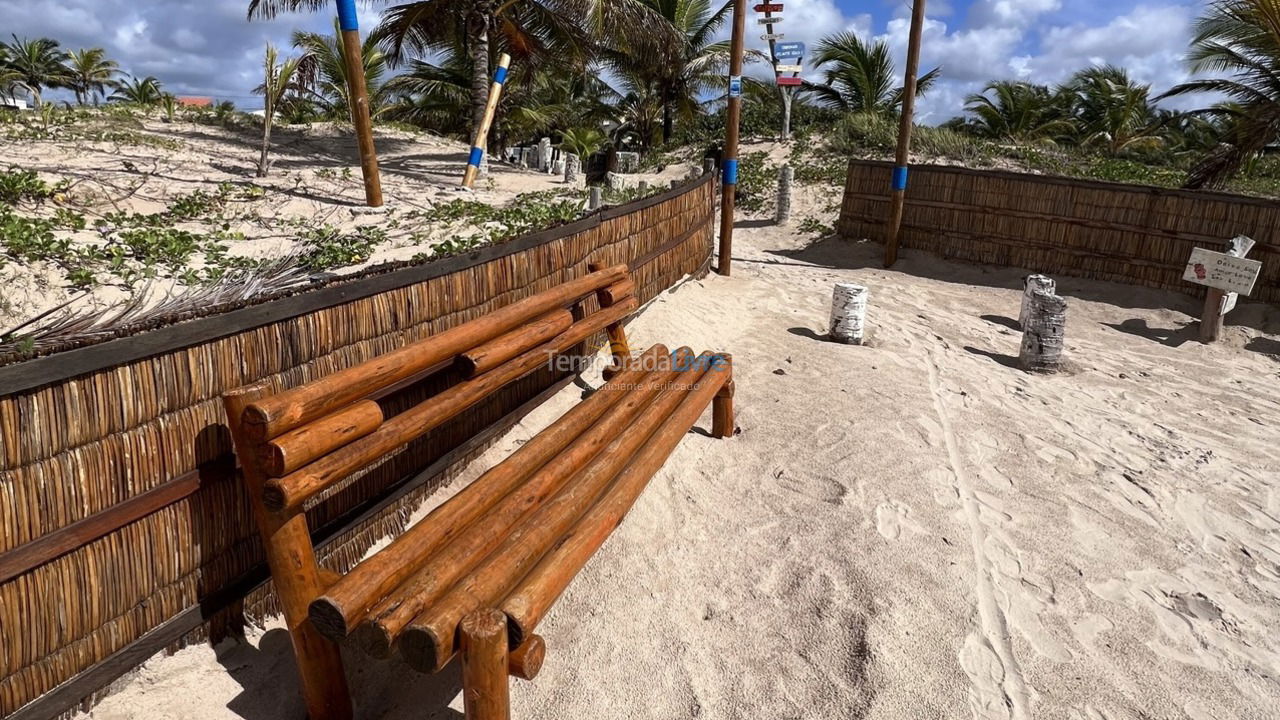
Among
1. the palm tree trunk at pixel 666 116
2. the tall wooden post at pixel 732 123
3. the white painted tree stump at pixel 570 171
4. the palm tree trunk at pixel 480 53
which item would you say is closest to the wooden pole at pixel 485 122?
the palm tree trunk at pixel 480 53

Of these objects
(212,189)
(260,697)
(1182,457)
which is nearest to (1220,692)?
(1182,457)

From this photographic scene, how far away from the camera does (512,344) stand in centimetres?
309

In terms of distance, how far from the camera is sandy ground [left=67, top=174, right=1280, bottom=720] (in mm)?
2398

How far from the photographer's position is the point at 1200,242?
878 cm

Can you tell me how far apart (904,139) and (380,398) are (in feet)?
A: 30.1

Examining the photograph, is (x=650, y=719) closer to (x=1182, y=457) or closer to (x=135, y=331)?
(x=135, y=331)

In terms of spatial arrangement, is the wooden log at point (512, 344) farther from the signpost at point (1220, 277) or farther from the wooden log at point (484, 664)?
the signpost at point (1220, 277)

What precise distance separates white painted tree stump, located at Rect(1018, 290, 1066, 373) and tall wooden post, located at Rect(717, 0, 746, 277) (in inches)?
125

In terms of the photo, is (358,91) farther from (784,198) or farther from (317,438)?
(784,198)

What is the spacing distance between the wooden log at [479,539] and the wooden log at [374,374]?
57 centimetres

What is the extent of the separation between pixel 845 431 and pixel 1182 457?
2264 mm

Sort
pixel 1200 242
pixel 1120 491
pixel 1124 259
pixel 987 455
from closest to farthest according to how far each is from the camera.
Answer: pixel 1120 491 → pixel 987 455 → pixel 1200 242 → pixel 1124 259

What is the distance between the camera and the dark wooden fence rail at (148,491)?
184cm

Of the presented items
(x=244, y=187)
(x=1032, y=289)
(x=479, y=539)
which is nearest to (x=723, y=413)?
(x=479, y=539)
